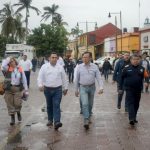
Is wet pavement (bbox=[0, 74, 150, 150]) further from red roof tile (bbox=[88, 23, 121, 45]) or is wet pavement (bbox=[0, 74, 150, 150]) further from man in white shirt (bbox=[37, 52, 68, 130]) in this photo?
red roof tile (bbox=[88, 23, 121, 45])

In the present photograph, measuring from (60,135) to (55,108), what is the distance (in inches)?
37.8

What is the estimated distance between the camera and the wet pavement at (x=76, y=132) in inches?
382

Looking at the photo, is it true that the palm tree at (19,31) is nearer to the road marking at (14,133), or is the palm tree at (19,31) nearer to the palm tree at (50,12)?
the palm tree at (50,12)

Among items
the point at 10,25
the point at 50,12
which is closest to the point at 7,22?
the point at 10,25

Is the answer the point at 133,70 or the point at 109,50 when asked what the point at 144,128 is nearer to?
the point at 133,70

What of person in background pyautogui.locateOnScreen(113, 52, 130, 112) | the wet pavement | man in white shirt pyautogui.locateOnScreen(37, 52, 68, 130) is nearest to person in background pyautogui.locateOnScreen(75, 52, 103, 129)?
man in white shirt pyautogui.locateOnScreen(37, 52, 68, 130)

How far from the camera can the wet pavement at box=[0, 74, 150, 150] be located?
9.71 m

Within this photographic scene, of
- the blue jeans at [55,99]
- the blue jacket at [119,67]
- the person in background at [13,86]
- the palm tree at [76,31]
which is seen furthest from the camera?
the palm tree at [76,31]

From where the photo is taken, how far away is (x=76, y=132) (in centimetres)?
1132

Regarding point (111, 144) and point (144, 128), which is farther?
point (144, 128)

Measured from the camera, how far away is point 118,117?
13.8 metres

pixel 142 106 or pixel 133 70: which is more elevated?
pixel 133 70

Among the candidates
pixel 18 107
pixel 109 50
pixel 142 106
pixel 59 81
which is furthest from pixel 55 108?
pixel 109 50

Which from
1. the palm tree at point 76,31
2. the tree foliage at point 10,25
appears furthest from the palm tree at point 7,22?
the palm tree at point 76,31
